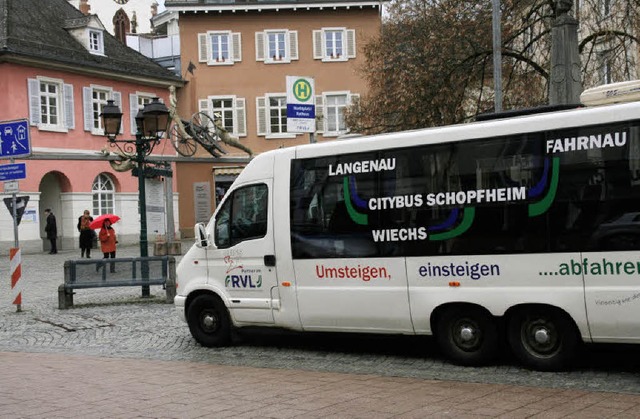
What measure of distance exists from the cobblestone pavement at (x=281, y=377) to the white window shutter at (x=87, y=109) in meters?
27.0

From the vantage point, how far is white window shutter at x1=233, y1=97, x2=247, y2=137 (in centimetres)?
4331

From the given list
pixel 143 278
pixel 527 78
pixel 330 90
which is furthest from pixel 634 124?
pixel 330 90

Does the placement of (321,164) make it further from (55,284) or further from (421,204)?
(55,284)

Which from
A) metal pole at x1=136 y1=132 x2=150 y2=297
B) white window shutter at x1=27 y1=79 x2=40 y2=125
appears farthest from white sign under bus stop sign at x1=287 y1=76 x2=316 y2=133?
white window shutter at x1=27 y1=79 x2=40 y2=125

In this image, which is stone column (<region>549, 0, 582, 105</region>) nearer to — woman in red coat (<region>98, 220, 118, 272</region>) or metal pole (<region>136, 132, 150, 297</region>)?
metal pole (<region>136, 132, 150, 297</region>)

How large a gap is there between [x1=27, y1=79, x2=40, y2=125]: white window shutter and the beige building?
30.4 ft

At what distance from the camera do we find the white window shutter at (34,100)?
3524 cm

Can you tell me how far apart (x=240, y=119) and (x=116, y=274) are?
29016 millimetres

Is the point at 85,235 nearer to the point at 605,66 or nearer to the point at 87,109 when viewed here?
the point at 87,109

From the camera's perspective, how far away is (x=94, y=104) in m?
39.2

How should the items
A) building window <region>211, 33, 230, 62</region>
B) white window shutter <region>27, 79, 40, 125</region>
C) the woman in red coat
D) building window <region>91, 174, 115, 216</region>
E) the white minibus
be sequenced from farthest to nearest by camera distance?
building window <region>211, 33, 230, 62</region>
building window <region>91, 174, 115, 216</region>
white window shutter <region>27, 79, 40, 125</region>
the woman in red coat
the white minibus

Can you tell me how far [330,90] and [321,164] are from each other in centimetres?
3443

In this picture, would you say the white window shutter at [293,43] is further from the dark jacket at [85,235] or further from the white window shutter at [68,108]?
the dark jacket at [85,235]

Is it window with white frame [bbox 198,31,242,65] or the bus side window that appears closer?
the bus side window
